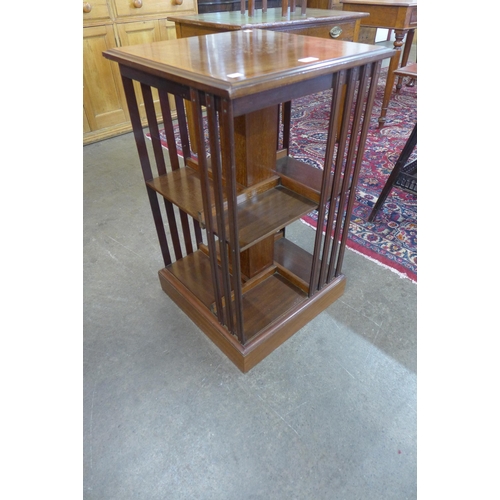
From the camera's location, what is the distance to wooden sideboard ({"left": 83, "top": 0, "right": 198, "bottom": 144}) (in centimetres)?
244

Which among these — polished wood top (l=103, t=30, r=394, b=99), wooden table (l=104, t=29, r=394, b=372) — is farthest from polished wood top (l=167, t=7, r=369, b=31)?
polished wood top (l=103, t=30, r=394, b=99)

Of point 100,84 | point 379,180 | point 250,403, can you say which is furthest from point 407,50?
point 250,403

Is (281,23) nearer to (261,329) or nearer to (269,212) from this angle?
(269,212)

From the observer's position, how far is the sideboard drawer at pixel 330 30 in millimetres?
1792

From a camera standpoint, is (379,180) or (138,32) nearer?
(379,180)

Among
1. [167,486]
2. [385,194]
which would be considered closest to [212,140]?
[167,486]

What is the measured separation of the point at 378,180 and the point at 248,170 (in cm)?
136

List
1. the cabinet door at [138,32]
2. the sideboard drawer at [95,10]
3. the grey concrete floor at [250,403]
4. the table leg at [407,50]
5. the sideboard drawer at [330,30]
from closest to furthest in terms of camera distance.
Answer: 1. the grey concrete floor at [250,403]
2. the sideboard drawer at [330,30]
3. the sideboard drawer at [95,10]
4. the cabinet door at [138,32]
5. the table leg at [407,50]

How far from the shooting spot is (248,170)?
1058mm

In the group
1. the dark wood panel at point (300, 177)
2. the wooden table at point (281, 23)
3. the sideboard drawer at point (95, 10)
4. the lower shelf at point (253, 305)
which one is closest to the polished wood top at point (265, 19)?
the wooden table at point (281, 23)

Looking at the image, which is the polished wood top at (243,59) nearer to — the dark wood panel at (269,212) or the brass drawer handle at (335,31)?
the dark wood panel at (269,212)

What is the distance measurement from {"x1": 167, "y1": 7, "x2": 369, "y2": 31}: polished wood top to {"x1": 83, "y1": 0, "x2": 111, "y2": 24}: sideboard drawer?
2.89 ft

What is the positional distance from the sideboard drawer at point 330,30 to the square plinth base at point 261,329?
4.30ft

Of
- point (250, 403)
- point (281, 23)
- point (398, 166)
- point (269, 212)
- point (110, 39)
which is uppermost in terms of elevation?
point (281, 23)
